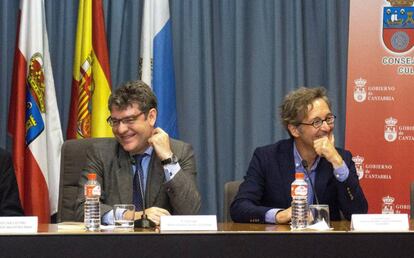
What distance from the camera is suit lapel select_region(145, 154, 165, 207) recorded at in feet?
11.6

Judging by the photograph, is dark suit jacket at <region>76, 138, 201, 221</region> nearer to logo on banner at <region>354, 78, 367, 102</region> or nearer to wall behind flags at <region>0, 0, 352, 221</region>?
wall behind flags at <region>0, 0, 352, 221</region>

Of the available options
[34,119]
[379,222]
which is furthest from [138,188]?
[34,119]

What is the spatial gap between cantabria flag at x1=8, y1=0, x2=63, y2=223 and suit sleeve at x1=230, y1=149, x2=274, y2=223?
5.16 feet

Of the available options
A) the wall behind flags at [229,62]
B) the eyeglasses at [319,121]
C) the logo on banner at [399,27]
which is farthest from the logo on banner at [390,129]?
the eyeglasses at [319,121]

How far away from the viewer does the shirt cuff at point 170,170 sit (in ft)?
11.3

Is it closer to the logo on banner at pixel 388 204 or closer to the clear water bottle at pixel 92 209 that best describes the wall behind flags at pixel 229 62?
the logo on banner at pixel 388 204

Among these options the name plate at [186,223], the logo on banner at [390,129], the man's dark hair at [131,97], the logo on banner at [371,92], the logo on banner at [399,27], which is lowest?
the name plate at [186,223]

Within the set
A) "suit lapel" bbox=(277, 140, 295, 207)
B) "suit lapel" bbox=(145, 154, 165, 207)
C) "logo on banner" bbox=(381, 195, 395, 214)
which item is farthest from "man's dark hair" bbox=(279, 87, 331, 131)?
"logo on banner" bbox=(381, 195, 395, 214)

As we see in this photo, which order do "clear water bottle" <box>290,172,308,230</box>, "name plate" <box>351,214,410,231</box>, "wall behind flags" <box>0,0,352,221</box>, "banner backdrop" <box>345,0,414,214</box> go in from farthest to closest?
"wall behind flags" <box>0,0,352,221</box>
"banner backdrop" <box>345,0,414,214</box>
"clear water bottle" <box>290,172,308,230</box>
"name plate" <box>351,214,410,231</box>

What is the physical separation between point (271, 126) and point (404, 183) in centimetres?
101

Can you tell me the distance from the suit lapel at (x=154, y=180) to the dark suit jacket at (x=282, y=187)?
14.8 inches

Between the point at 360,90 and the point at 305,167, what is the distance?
69.0 inches

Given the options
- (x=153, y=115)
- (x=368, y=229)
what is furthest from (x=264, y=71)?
(x=368, y=229)

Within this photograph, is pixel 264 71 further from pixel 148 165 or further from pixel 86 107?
pixel 148 165
